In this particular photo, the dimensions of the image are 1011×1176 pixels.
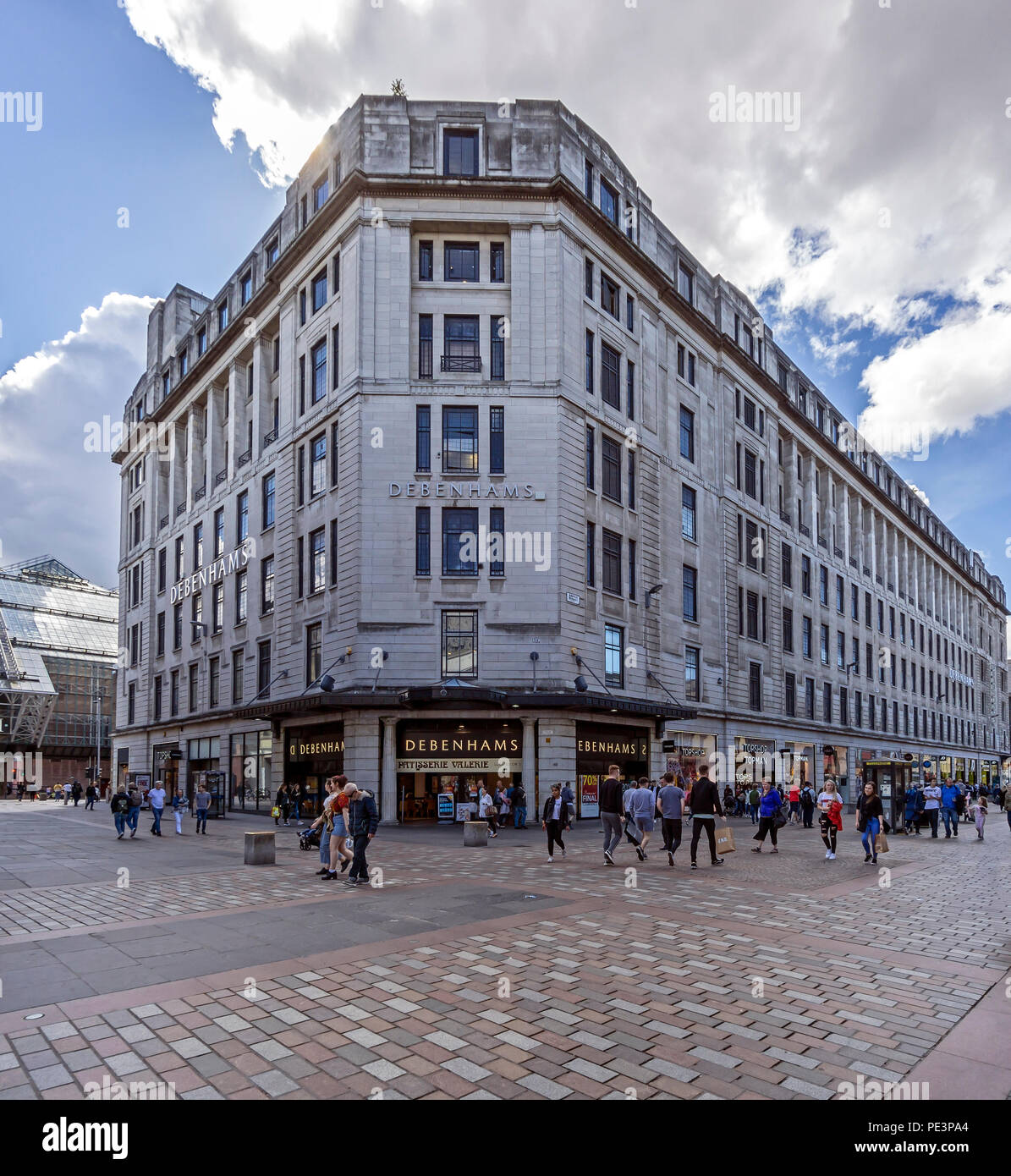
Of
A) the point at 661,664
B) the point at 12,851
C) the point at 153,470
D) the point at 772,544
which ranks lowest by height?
the point at 12,851

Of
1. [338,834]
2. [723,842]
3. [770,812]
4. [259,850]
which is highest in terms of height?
[338,834]

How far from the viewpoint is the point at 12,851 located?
19125 millimetres

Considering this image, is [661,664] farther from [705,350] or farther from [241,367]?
[241,367]

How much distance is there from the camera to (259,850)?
646 inches

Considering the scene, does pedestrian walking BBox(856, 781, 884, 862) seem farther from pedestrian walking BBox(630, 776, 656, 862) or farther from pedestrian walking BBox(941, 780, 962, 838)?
pedestrian walking BBox(941, 780, 962, 838)

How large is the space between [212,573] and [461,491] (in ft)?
67.6

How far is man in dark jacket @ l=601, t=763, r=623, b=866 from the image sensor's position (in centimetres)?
1577

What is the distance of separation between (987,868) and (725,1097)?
1476cm

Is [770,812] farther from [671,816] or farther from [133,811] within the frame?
[133,811]

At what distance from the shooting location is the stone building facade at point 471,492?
29.6 metres

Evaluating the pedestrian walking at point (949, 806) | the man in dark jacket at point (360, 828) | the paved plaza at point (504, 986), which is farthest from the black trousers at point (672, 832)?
the pedestrian walking at point (949, 806)

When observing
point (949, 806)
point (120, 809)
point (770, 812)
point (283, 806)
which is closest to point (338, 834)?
point (770, 812)

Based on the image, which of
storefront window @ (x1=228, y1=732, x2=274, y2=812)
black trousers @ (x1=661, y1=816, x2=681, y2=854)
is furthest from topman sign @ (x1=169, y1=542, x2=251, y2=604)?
black trousers @ (x1=661, y1=816, x2=681, y2=854)
